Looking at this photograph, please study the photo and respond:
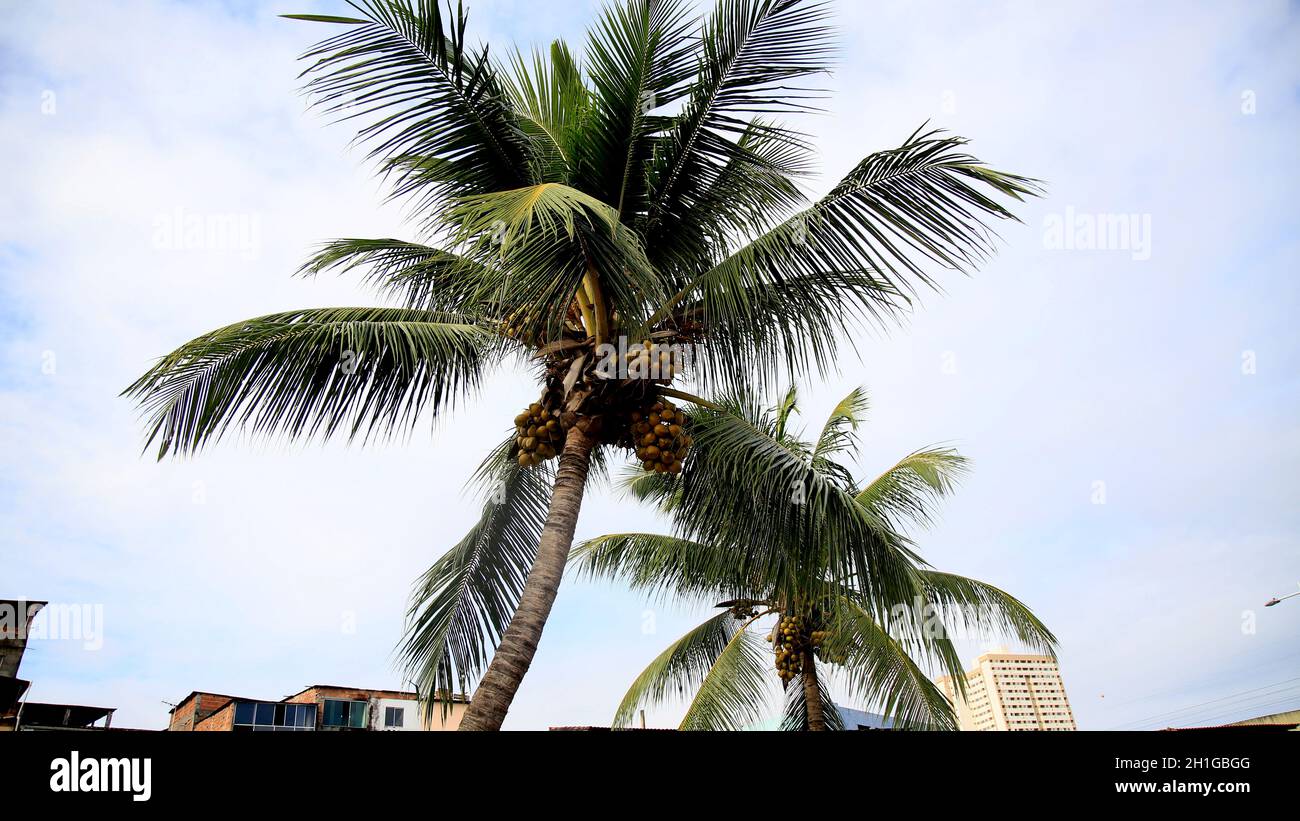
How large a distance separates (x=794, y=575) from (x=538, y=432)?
2.27 metres

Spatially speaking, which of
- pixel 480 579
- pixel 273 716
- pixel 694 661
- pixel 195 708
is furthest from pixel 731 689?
pixel 195 708

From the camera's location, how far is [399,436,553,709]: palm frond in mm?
7188

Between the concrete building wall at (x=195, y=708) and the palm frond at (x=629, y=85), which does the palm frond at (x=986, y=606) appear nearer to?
the palm frond at (x=629, y=85)

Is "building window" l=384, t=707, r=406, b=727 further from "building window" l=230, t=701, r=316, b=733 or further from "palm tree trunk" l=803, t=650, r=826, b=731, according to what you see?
"palm tree trunk" l=803, t=650, r=826, b=731

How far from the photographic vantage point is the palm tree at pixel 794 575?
5.76 m

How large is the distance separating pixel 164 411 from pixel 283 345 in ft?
2.88

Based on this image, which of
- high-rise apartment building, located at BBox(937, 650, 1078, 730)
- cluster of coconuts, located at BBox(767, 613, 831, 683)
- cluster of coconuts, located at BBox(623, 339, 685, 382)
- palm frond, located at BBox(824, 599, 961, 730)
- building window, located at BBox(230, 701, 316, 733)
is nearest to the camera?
cluster of coconuts, located at BBox(623, 339, 685, 382)

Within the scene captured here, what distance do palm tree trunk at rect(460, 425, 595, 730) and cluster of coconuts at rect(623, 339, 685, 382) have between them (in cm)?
66

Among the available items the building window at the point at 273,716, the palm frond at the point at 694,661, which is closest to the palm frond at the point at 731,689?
the palm frond at the point at 694,661

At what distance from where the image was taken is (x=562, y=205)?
4.25 meters

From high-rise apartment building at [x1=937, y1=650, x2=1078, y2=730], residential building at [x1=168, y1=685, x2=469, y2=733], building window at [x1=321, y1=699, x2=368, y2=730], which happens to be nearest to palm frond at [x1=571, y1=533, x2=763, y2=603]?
residential building at [x1=168, y1=685, x2=469, y2=733]

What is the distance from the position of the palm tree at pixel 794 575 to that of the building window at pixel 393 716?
14.0 metres
